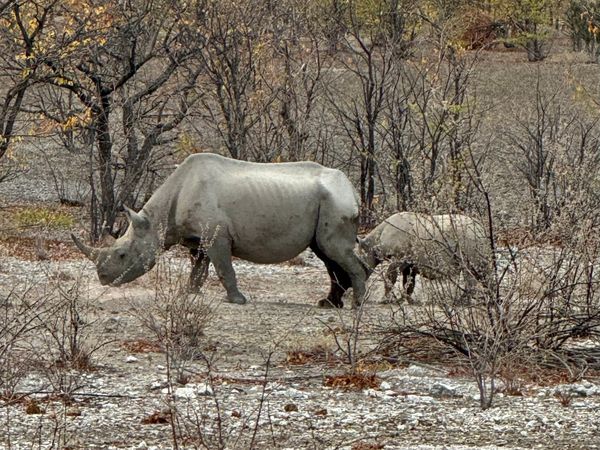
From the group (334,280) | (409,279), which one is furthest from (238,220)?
(409,279)

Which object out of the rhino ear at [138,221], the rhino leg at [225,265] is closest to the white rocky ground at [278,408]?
the rhino leg at [225,265]

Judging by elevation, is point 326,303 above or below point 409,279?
below

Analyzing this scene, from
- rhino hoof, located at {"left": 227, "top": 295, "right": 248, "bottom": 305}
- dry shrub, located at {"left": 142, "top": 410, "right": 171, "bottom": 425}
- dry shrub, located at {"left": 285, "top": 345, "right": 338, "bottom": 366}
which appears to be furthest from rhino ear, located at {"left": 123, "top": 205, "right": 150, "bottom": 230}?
dry shrub, located at {"left": 142, "top": 410, "right": 171, "bottom": 425}

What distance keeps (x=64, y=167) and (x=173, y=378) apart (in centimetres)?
2050

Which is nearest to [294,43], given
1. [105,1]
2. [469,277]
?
[105,1]

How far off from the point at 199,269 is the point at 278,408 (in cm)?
543

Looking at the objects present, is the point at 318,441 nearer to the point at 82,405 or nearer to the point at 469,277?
the point at 82,405

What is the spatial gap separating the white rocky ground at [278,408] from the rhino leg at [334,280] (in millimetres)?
2631

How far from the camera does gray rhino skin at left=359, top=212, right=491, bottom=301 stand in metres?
12.7

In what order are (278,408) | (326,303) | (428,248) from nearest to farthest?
(278,408) < (428,248) < (326,303)

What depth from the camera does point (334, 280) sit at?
54.0 ft

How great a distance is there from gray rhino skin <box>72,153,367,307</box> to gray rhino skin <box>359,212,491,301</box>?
493 millimetres

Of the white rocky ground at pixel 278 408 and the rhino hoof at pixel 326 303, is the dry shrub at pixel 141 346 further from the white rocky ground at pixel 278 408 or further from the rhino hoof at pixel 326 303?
the rhino hoof at pixel 326 303

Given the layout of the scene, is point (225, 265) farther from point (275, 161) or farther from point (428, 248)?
point (275, 161)
